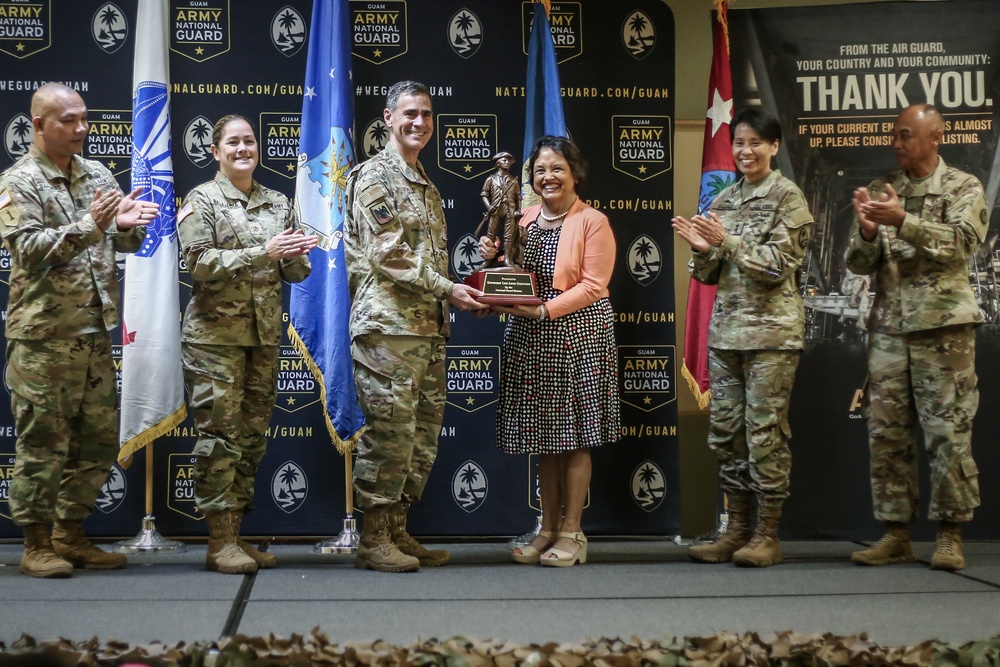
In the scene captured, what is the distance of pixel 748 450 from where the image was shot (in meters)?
4.04

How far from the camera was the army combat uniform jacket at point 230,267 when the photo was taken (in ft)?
12.3

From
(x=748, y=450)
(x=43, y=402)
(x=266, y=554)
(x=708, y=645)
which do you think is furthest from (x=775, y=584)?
(x=43, y=402)

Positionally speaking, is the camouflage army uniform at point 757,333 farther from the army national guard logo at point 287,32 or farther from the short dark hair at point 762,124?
the army national guard logo at point 287,32

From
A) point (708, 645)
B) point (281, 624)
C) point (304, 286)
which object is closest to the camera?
point (708, 645)

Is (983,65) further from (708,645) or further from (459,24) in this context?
(708,645)

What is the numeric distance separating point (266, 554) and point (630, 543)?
1.70 meters

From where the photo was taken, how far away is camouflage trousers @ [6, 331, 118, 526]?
3.68 m

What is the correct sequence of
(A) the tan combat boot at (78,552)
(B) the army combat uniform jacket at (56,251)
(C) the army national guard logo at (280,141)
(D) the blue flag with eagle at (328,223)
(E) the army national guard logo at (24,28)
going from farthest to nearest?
(C) the army national guard logo at (280,141), (E) the army national guard logo at (24,28), (D) the blue flag with eagle at (328,223), (A) the tan combat boot at (78,552), (B) the army combat uniform jacket at (56,251)

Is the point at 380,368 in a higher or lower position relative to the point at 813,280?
lower

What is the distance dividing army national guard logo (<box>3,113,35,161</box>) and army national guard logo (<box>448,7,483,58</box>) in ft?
6.63

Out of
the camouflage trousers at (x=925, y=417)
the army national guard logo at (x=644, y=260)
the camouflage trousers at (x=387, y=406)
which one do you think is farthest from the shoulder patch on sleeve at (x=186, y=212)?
the camouflage trousers at (x=925, y=417)

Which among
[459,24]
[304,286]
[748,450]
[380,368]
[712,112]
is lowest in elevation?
[748,450]

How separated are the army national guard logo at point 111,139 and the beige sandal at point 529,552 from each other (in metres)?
2.55

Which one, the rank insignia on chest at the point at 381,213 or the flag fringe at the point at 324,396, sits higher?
the rank insignia on chest at the point at 381,213
